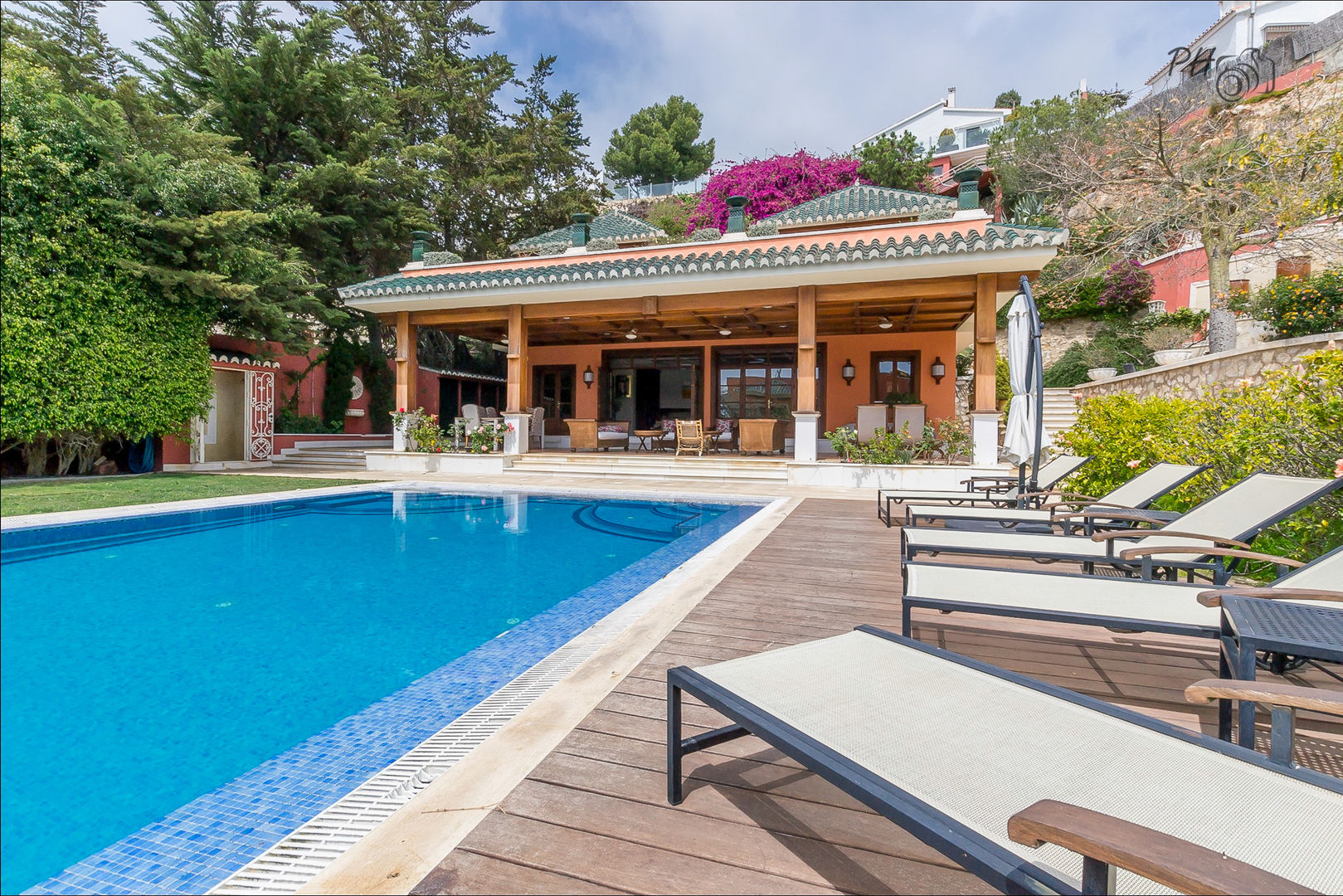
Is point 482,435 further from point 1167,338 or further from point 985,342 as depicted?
point 1167,338

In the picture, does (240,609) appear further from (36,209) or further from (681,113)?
(681,113)

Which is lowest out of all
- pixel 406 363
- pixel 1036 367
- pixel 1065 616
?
pixel 1065 616

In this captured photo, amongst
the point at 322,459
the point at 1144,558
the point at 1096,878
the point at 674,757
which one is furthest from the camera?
the point at 322,459

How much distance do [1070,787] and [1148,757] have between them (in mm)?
235

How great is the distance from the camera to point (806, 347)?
1038 centimetres

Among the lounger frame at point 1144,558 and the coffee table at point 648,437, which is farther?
the coffee table at point 648,437

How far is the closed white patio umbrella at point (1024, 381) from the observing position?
192 inches

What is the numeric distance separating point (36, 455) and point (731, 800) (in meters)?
1.62

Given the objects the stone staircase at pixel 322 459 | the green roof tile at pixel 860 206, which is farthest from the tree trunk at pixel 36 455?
the green roof tile at pixel 860 206

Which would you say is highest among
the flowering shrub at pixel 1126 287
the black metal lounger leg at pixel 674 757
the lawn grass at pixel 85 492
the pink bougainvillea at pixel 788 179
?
the pink bougainvillea at pixel 788 179

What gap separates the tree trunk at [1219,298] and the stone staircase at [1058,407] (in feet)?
8.49

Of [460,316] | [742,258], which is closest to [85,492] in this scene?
[742,258]

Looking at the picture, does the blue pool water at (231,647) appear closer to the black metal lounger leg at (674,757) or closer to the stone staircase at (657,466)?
the black metal lounger leg at (674,757)

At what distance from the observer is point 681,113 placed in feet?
110
